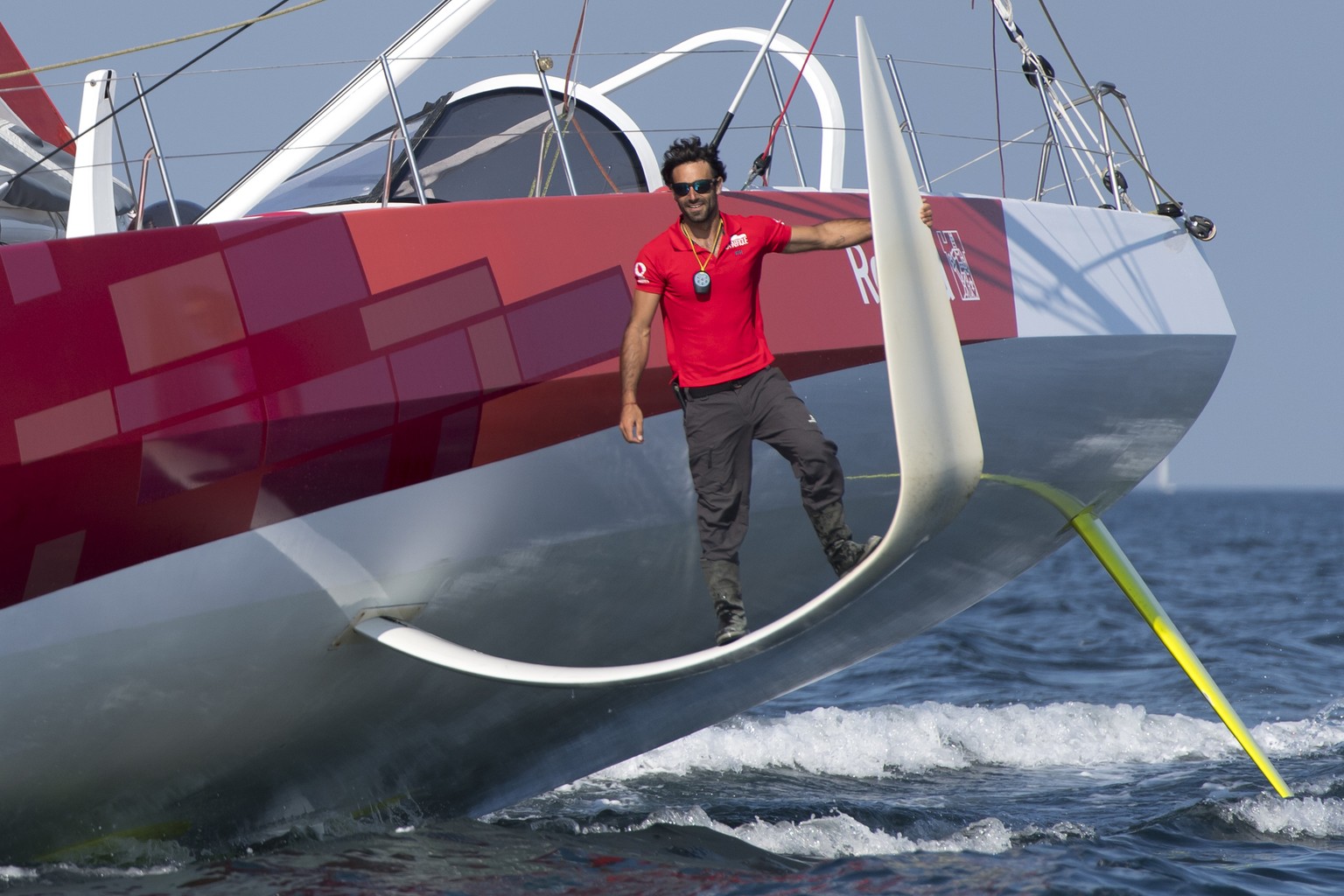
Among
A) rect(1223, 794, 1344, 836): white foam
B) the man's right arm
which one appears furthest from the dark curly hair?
rect(1223, 794, 1344, 836): white foam

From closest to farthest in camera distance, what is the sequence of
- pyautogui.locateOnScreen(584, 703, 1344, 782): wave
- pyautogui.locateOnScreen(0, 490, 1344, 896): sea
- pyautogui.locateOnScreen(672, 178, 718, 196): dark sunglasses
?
pyautogui.locateOnScreen(672, 178, 718, 196): dark sunglasses → pyautogui.locateOnScreen(0, 490, 1344, 896): sea → pyautogui.locateOnScreen(584, 703, 1344, 782): wave

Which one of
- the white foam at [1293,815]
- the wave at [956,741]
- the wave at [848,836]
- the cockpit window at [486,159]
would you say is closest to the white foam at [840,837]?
the wave at [848,836]

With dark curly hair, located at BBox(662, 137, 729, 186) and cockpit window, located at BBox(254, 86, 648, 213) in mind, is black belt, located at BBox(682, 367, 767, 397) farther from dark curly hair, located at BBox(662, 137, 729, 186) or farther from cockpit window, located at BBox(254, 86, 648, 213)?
cockpit window, located at BBox(254, 86, 648, 213)

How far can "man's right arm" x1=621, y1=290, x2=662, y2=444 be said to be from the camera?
134 inches

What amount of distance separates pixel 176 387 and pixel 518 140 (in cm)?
160

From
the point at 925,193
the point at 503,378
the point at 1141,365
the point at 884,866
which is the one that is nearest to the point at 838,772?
the point at 884,866

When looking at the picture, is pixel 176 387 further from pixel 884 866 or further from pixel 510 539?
pixel 884 866

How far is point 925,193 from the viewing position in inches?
179

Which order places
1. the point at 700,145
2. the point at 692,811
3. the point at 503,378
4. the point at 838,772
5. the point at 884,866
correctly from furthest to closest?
1. the point at 838,772
2. the point at 692,811
3. the point at 884,866
4. the point at 503,378
5. the point at 700,145

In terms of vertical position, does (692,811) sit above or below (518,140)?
below

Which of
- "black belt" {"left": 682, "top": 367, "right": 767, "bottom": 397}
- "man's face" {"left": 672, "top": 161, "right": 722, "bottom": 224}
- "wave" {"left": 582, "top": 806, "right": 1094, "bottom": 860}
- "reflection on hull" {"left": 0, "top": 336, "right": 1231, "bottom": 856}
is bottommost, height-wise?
"wave" {"left": 582, "top": 806, "right": 1094, "bottom": 860}

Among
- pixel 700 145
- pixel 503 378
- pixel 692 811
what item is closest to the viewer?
pixel 700 145

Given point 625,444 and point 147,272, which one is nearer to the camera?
point 147,272

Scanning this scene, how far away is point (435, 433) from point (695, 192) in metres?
0.90
